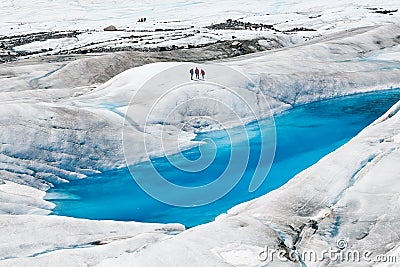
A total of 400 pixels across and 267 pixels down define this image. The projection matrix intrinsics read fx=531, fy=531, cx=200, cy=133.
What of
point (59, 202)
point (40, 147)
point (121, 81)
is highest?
point (121, 81)

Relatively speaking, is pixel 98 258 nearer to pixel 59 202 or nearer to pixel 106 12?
pixel 59 202

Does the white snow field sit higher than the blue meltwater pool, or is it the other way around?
the white snow field

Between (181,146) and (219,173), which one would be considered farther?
(181,146)

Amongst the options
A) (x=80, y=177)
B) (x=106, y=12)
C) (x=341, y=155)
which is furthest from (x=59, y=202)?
(x=106, y=12)

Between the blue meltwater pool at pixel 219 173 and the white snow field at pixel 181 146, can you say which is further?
the blue meltwater pool at pixel 219 173

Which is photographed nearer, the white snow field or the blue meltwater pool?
the white snow field
